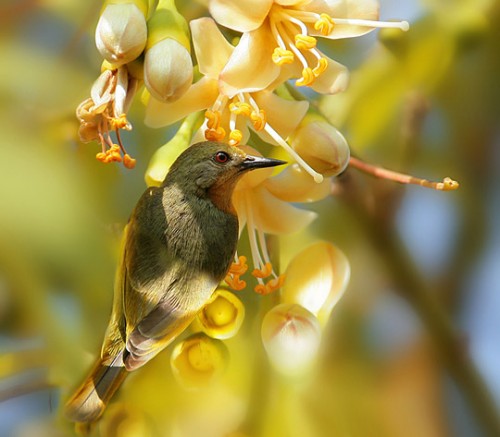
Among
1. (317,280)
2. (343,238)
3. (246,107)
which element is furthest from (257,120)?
(343,238)

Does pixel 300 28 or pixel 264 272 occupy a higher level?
pixel 300 28

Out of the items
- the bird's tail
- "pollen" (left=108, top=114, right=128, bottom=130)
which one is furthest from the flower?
the bird's tail

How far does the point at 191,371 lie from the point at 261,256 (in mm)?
132

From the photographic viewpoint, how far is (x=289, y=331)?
0.91 meters

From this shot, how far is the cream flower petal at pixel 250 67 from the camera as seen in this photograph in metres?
0.83

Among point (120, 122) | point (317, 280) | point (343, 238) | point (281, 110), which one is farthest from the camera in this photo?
point (343, 238)

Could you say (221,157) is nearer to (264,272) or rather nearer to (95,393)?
(264,272)

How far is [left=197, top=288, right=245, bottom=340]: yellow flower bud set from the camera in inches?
35.6

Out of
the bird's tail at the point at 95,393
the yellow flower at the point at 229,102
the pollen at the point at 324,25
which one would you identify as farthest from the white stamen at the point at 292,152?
the bird's tail at the point at 95,393

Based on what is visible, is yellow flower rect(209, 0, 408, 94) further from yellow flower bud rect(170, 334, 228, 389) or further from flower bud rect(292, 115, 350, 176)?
yellow flower bud rect(170, 334, 228, 389)

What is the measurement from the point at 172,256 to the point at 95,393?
143 millimetres

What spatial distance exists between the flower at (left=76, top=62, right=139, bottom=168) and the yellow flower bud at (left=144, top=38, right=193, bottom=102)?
1.0 inches

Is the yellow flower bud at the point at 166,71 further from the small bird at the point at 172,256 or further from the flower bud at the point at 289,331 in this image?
the flower bud at the point at 289,331

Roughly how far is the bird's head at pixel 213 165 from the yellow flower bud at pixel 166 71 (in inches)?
3.9
